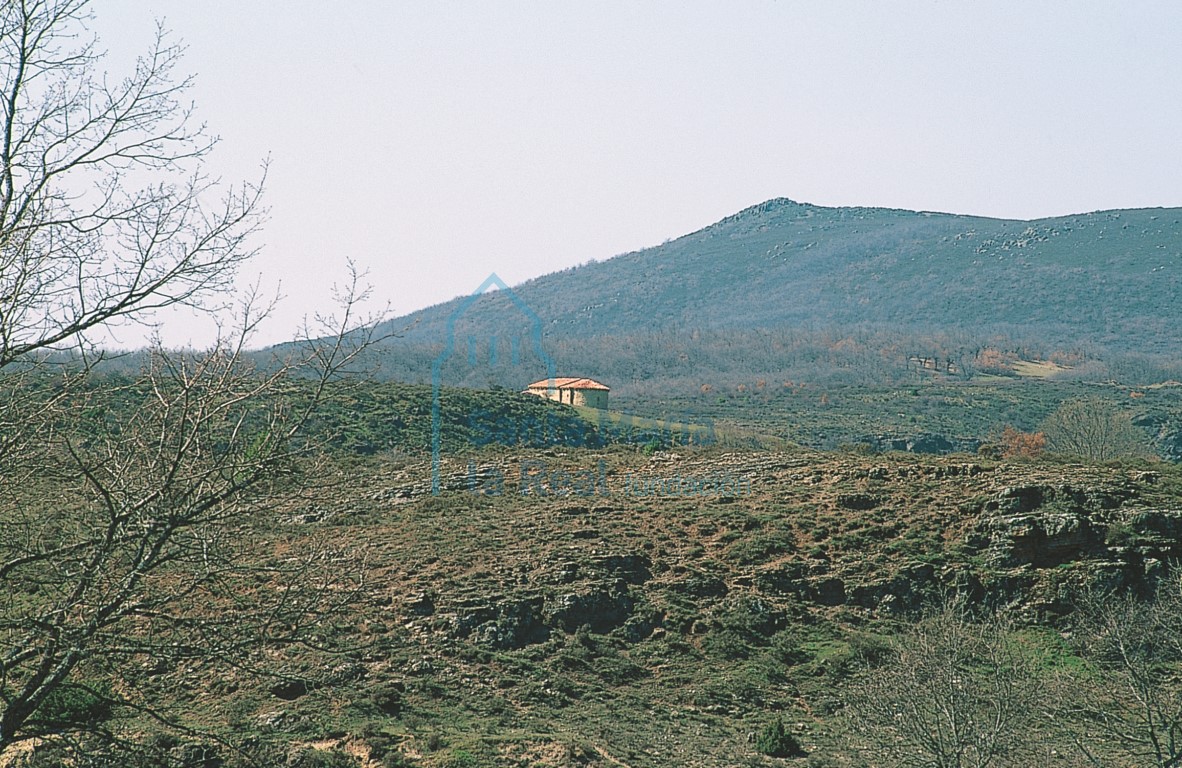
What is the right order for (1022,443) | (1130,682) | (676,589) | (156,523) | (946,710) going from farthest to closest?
(1022,443)
(676,589)
(1130,682)
(946,710)
(156,523)

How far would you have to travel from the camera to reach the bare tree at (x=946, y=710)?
13.1 metres

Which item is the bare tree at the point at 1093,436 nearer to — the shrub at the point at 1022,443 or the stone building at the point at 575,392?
the shrub at the point at 1022,443

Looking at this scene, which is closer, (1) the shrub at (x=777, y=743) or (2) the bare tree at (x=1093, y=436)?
(1) the shrub at (x=777, y=743)

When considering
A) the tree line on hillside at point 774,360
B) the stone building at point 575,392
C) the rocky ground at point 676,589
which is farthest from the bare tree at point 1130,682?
the tree line on hillside at point 774,360

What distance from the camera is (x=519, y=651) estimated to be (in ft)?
71.1

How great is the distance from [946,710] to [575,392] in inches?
2265

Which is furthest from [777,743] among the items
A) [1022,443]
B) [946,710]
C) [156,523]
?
[1022,443]

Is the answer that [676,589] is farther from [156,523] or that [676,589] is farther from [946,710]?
[156,523]

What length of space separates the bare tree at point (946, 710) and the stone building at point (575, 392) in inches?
2121

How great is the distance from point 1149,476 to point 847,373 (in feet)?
314

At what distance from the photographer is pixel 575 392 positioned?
7044cm

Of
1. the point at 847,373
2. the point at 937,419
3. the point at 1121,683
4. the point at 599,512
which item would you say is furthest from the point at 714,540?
the point at 847,373

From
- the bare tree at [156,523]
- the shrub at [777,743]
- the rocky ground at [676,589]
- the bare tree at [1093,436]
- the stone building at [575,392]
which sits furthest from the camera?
the stone building at [575,392]

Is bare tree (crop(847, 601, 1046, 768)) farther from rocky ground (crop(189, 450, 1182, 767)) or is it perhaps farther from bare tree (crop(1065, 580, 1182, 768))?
rocky ground (crop(189, 450, 1182, 767))
